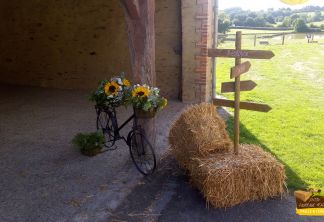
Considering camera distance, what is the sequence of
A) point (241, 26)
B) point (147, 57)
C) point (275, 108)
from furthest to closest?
point (241, 26) → point (275, 108) → point (147, 57)

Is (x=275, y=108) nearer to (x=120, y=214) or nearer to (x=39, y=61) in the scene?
(x=120, y=214)

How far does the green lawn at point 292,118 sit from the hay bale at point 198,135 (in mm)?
1141

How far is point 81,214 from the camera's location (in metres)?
3.84

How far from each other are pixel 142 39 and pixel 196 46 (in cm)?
338

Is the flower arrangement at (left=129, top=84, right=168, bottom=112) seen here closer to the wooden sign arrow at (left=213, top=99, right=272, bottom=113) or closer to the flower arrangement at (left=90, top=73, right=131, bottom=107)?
the flower arrangement at (left=90, top=73, right=131, bottom=107)

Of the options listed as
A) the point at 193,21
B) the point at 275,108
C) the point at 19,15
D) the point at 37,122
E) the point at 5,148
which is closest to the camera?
the point at 5,148

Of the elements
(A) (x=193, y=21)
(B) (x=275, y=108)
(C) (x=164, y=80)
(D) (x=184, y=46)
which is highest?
(A) (x=193, y=21)

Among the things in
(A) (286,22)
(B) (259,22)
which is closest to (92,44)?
(B) (259,22)

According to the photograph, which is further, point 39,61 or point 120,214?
point 39,61

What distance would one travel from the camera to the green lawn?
17.2ft

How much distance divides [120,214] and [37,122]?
4.19m

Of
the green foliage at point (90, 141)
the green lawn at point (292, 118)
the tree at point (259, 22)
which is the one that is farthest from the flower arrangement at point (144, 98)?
the tree at point (259, 22)

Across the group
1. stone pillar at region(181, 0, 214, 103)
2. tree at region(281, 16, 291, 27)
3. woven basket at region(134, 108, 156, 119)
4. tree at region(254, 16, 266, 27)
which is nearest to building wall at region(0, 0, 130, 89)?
stone pillar at region(181, 0, 214, 103)

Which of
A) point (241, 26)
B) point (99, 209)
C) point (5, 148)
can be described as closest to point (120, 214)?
point (99, 209)
